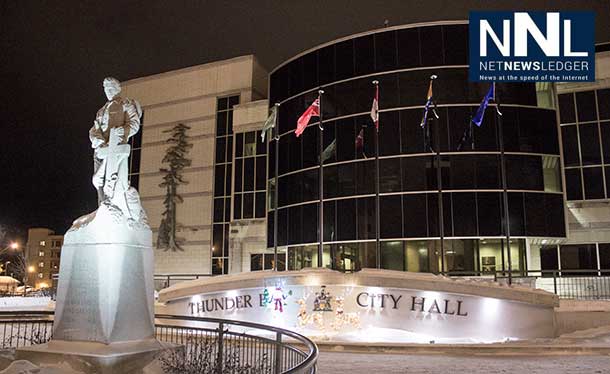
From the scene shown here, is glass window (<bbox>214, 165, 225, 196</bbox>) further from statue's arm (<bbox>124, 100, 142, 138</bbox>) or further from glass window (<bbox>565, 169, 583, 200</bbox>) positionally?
statue's arm (<bbox>124, 100, 142, 138</bbox>)

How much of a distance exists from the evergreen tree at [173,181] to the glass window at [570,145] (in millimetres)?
27748

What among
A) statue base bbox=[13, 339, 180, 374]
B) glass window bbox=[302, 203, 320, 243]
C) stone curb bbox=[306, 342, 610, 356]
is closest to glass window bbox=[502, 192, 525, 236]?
glass window bbox=[302, 203, 320, 243]

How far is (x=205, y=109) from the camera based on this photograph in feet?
145

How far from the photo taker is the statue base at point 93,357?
23.9 ft

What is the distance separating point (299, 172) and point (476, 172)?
36.3 feet

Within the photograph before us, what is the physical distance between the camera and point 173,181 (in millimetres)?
44000

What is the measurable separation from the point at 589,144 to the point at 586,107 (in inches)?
86.2

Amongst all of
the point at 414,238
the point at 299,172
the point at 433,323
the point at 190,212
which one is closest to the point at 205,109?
the point at 190,212

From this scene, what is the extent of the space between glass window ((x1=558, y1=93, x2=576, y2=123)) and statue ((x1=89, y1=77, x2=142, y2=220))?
28.7 m

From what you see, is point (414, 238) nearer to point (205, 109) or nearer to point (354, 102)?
point (354, 102)

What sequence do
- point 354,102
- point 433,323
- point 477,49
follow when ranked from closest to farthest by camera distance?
point 433,323, point 477,49, point 354,102

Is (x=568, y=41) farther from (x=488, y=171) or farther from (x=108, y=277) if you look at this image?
(x=108, y=277)

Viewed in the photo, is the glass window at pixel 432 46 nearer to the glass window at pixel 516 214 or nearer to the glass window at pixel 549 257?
the glass window at pixel 516 214

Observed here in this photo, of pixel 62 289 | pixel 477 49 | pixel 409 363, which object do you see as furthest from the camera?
pixel 477 49
